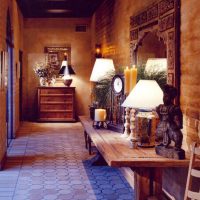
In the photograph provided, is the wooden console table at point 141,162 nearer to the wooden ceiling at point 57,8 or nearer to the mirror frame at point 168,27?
the mirror frame at point 168,27

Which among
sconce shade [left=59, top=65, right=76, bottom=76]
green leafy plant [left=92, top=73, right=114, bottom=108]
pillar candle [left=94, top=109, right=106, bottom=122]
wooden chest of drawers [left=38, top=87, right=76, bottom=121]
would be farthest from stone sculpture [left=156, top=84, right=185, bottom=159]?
sconce shade [left=59, top=65, right=76, bottom=76]

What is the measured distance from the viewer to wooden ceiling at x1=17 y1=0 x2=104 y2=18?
9.78m

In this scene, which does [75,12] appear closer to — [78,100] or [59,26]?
[59,26]

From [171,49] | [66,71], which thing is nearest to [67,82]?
[66,71]

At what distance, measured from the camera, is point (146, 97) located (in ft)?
12.4

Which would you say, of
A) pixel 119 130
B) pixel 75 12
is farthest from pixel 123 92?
pixel 75 12

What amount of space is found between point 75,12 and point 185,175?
8.36 m

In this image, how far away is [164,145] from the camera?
3.34m

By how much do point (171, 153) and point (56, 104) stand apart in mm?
8815

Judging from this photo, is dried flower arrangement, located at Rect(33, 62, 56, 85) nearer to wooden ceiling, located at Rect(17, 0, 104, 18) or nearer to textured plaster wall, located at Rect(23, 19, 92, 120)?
textured plaster wall, located at Rect(23, 19, 92, 120)

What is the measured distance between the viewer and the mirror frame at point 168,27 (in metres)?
4.11

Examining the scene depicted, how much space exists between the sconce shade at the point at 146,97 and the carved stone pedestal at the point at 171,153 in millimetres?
524

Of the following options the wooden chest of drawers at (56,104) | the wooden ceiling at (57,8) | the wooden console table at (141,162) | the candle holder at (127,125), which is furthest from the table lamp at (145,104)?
the wooden chest of drawers at (56,104)

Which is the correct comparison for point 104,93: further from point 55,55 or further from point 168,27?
point 55,55
